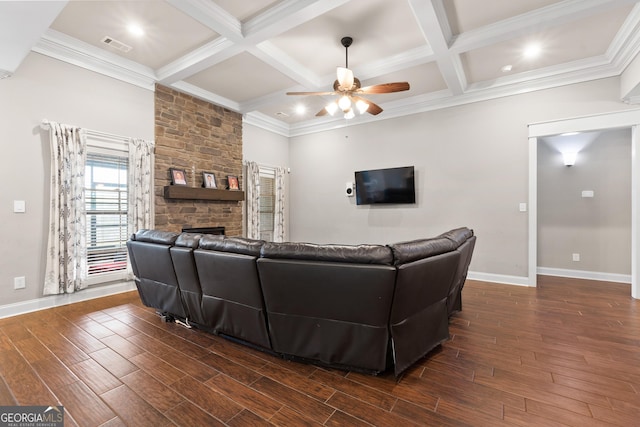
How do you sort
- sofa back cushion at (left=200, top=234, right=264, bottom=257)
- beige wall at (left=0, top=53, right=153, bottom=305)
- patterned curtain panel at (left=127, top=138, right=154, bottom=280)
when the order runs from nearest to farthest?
sofa back cushion at (left=200, top=234, right=264, bottom=257)
beige wall at (left=0, top=53, right=153, bottom=305)
patterned curtain panel at (left=127, top=138, right=154, bottom=280)

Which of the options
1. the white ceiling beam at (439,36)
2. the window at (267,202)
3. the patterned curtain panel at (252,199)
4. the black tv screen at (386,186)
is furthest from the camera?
the window at (267,202)

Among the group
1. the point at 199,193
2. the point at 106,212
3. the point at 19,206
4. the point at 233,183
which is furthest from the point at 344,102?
the point at 19,206

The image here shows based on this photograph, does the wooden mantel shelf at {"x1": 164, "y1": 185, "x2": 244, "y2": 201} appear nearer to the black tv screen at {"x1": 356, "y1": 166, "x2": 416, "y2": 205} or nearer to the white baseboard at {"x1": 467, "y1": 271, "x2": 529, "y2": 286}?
the black tv screen at {"x1": 356, "y1": 166, "x2": 416, "y2": 205}

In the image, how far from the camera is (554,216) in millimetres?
4957

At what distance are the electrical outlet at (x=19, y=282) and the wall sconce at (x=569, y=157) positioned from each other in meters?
7.74

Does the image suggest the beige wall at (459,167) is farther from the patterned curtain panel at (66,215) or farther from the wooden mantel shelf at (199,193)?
the patterned curtain panel at (66,215)

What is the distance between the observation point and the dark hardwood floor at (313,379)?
62.5 inches

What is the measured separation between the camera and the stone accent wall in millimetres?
4438

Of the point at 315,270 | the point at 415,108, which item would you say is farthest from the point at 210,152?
the point at 315,270

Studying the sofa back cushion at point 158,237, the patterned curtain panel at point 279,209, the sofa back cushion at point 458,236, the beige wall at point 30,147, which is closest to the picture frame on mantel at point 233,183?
the patterned curtain panel at point 279,209

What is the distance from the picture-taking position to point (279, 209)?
645 cm

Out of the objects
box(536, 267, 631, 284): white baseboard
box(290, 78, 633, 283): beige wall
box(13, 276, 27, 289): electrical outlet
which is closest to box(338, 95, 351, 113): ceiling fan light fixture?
box(290, 78, 633, 283): beige wall

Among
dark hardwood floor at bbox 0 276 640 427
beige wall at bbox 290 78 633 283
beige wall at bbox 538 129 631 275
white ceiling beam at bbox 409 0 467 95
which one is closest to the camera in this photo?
dark hardwood floor at bbox 0 276 640 427

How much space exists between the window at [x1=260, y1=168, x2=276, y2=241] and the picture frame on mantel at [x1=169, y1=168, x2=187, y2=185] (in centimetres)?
182
